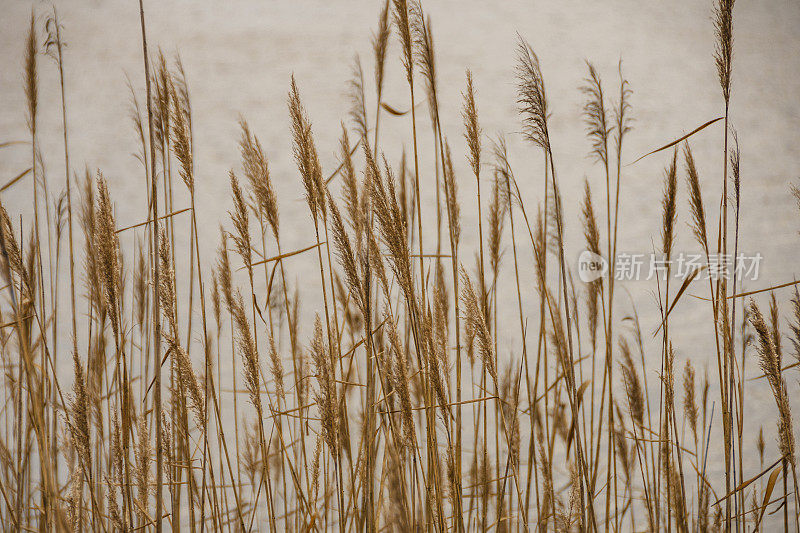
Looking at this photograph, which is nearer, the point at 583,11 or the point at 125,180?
the point at 125,180

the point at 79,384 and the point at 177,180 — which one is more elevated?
the point at 177,180

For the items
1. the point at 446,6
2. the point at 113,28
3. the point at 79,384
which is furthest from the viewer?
the point at 446,6

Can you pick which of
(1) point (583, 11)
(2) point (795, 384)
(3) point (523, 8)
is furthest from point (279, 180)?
(2) point (795, 384)

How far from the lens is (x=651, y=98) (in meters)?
3.45

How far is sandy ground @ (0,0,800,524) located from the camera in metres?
2.96

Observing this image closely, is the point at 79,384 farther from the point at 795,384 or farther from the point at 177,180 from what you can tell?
the point at 795,384

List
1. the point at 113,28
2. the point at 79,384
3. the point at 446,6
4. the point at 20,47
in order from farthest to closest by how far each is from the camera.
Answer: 1. the point at 446,6
2. the point at 113,28
3. the point at 20,47
4. the point at 79,384

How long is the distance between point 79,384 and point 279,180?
2.39 m

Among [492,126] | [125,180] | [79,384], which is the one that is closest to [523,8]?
[492,126]

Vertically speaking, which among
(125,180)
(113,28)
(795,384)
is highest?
(113,28)

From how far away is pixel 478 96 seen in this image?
10.8 ft

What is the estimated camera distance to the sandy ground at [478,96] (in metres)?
2.96

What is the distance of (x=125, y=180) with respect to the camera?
2.93 meters

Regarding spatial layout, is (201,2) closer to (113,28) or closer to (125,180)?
(113,28)
